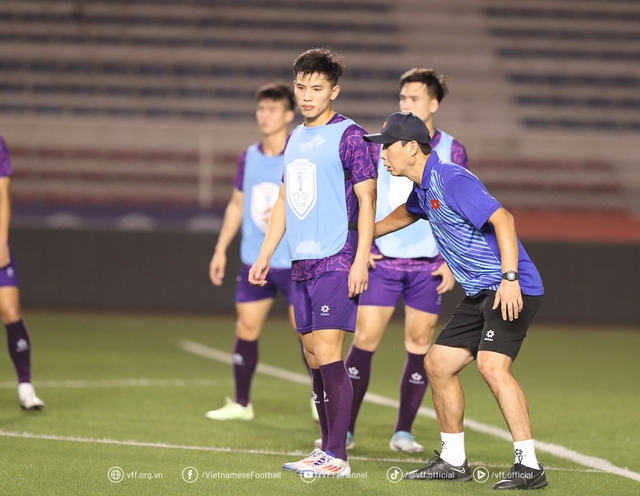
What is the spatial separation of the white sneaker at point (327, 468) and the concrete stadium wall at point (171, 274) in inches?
341

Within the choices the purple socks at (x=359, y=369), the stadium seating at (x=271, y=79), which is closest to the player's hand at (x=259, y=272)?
the purple socks at (x=359, y=369)

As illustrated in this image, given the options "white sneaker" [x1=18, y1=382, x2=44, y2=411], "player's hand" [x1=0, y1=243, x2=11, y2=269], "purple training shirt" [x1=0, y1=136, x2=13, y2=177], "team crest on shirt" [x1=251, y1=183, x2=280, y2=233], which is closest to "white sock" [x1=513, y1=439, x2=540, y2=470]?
"team crest on shirt" [x1=251, y1=183, x2=280, y2=233]

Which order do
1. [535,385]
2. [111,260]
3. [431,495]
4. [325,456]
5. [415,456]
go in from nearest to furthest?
[431,495] < [325,456] < [415,456] < [535,385] < [111,260]

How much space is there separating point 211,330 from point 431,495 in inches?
316

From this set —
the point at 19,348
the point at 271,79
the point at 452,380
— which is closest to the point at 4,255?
the point at 19,348

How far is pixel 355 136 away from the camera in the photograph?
5.41m

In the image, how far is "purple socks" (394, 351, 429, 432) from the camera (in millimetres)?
6441

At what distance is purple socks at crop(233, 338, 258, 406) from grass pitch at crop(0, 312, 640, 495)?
26 cm

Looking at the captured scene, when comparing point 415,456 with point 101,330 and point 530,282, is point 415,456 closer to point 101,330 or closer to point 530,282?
point 530,282

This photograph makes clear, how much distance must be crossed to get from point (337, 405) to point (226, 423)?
1871 millimetres

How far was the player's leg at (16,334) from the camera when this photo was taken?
23.4 feet

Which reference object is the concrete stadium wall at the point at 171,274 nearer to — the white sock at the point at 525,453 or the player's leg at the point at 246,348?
the player's leg at the point at 246,348

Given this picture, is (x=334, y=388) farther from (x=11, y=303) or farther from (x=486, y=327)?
(x=11, y=303)

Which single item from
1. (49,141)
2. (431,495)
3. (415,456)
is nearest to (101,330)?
(49,141)
